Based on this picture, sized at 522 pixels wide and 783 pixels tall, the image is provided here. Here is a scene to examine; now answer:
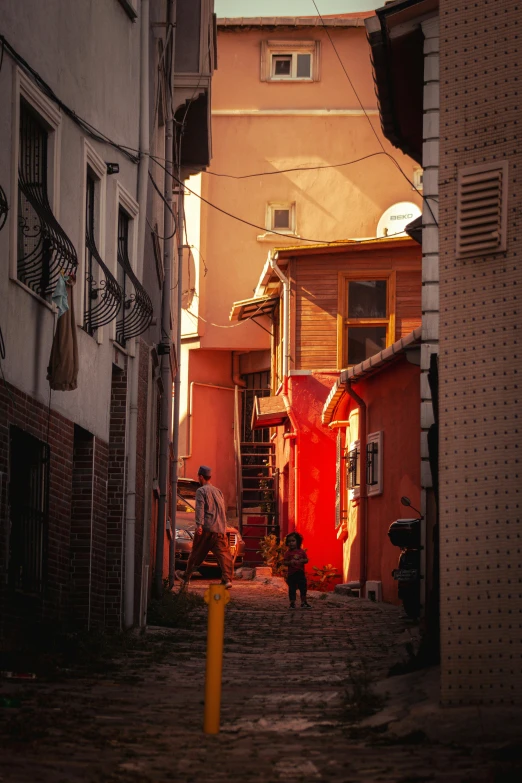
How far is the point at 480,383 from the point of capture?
8.40 meters

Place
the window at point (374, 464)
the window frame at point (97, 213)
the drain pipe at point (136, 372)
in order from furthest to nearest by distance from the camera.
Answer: the window at point (374, 464), the drain pipe at point (136, 372), the window frame at point (97, 213)

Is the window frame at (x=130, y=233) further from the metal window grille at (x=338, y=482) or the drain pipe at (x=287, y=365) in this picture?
the drain pipe at (x=287, y=365)

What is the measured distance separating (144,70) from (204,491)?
6.68 meters

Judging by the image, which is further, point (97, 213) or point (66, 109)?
point (97, 213)

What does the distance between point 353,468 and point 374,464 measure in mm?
1773

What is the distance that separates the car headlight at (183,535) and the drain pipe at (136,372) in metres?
11.2

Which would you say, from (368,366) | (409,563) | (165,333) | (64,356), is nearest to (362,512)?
(368,366)

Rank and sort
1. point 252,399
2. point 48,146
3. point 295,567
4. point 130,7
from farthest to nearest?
point 252,399 → point 295,567 → point 130,7 → point 48,146

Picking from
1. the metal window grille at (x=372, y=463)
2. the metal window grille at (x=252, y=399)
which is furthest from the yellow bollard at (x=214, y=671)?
the metal window grille at (x=252, y=399)

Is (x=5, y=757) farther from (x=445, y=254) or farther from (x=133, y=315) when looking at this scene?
(x=133, y=315)

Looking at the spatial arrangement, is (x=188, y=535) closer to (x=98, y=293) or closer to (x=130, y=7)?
(x=98, y=293)

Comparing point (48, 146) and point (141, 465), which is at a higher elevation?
point (48, 146)

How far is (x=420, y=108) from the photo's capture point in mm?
17562

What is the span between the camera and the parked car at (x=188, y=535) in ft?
87.7
